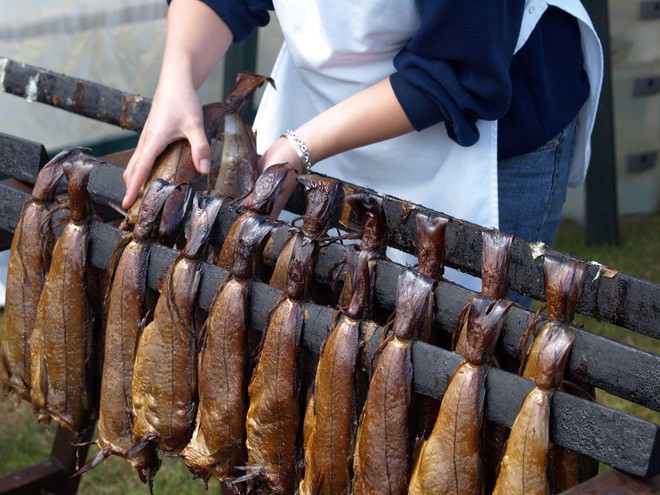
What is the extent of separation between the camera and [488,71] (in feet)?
5.98

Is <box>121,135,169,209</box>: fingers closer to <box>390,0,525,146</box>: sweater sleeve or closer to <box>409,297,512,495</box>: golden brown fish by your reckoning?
<box>390,0,525,146</box>: sweater sleeve

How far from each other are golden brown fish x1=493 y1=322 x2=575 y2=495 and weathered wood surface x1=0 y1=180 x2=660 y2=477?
23 mm

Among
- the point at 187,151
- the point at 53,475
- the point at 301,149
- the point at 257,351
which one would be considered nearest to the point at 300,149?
the point at 301,149

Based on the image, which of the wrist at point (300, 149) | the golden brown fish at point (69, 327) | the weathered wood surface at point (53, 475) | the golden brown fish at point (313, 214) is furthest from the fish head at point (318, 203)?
the weathered wood surface at point (53, 475)

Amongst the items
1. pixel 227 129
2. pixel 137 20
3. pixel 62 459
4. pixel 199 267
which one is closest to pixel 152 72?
pixel 137 20

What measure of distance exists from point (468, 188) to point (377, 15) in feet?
1.46

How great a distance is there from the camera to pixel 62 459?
2881 mm

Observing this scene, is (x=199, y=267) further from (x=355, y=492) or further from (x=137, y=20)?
(x=137, y=20)

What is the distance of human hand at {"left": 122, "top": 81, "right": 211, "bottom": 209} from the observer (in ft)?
6.07

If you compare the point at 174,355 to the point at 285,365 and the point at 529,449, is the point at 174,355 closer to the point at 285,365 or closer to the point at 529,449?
the point at 285,365

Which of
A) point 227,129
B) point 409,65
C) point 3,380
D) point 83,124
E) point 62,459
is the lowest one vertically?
point 62,459

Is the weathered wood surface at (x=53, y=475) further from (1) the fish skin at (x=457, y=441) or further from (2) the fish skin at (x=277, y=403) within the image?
(1) the fish skin at (x=457, y=441)

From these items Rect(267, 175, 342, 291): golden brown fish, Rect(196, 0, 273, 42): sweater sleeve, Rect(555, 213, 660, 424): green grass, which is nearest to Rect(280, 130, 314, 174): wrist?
Rect(267, 175, 342, 291): golden brown fish

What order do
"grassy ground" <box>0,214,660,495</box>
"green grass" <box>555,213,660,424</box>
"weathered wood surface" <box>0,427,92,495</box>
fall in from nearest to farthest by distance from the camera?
"weathered wood surface" <box>0,427,92,495</box>
"grassy ground" <box>0,214,660,495</box>
"green grass" <box>555,213,660,424</box>
